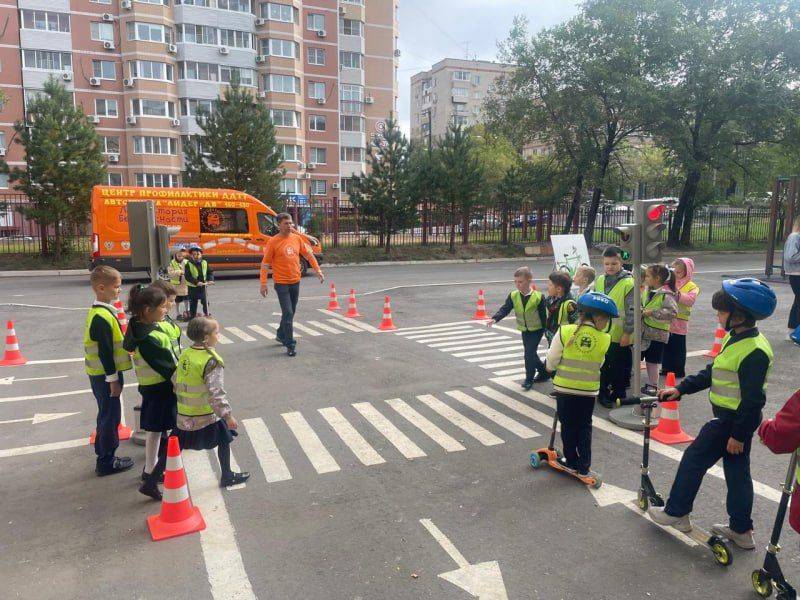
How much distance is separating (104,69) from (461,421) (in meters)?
49.9

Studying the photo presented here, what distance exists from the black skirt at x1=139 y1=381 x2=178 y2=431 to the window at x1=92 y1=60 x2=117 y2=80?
49.7m

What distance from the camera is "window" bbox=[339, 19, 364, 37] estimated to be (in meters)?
57.7

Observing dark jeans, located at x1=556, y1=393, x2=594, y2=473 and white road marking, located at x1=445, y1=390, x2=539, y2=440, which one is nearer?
dark jeans, located at x1=556, y1=393, x2=594, y2=473

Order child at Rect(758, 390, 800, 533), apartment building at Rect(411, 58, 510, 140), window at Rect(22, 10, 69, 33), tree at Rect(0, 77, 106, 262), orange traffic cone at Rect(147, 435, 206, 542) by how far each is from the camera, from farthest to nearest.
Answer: apartment building at Rect(411, 58, 510, 140)
window at Rect(22, 10, 69, 33)
tree at Rect(0, 77, 106, 262)
orange traffic cone at Rect(147, 435, 206, 542)
child at Rect(758, 390, 800, 533)

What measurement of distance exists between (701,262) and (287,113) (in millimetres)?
36736

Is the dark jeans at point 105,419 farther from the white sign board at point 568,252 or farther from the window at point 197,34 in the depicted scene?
the window at point 197,34

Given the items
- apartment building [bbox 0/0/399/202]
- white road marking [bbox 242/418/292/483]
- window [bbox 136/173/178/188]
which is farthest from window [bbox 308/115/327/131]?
white road marking [bbox 242/418/292/483]

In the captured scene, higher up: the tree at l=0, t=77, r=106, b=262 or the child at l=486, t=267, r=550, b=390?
the tree at l=0, t=77, r=106, b=262

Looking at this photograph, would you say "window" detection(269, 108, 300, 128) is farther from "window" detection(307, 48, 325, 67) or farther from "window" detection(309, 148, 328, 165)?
"window" detection(307, 48, 325, 67)

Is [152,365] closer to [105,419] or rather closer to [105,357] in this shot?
[105,357]

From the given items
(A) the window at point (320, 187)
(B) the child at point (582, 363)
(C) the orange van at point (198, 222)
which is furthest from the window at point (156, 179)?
(B) the child at point (582, 363)

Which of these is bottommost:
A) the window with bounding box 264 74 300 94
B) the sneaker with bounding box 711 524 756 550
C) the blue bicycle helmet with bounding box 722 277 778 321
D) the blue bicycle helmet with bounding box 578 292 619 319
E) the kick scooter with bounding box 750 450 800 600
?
the sneaker with bounding box 711 524 756 550

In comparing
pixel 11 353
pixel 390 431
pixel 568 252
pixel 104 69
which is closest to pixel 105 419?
pixel 390 431

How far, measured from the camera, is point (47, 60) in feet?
147
